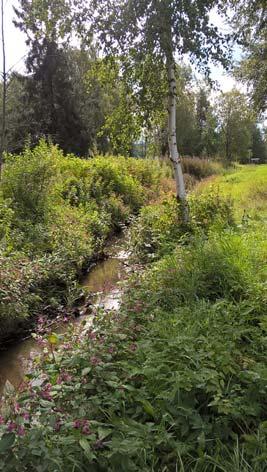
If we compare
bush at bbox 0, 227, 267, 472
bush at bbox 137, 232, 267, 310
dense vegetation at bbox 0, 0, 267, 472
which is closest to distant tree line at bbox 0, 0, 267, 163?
dense vegetation at bbox 0, 0, 267, 472

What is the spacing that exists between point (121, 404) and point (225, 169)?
1075 inches

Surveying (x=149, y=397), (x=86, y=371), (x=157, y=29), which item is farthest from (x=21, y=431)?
(x=157, y=29)

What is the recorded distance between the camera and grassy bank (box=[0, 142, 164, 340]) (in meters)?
6.28

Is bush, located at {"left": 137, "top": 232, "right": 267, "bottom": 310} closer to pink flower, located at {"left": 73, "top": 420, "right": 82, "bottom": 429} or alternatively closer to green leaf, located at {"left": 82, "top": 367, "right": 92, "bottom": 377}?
green leaf, located at {"left": 82, "top": 367, "right": 92, "bottom": 377}

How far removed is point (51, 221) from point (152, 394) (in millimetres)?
6813

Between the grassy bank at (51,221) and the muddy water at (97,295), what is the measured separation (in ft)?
0.92

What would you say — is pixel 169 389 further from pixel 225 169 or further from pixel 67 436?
pixel 225 169

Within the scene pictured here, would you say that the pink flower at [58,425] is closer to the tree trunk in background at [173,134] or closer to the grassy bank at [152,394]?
the grassy bank at [152,394]

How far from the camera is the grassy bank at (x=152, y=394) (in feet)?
7.84

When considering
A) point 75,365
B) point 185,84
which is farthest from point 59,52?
point 75,365

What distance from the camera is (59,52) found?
28781mm

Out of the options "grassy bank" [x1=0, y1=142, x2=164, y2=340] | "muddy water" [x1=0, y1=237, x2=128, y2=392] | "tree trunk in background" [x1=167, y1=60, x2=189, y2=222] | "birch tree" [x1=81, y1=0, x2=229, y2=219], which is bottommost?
"muddy water" [x1=0, y1=237, x2=128, y2=392]

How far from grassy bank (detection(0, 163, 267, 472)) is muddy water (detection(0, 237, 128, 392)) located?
0.60 metres

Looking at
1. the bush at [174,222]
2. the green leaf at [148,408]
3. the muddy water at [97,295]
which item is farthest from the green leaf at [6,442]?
the bush at [174,222]
